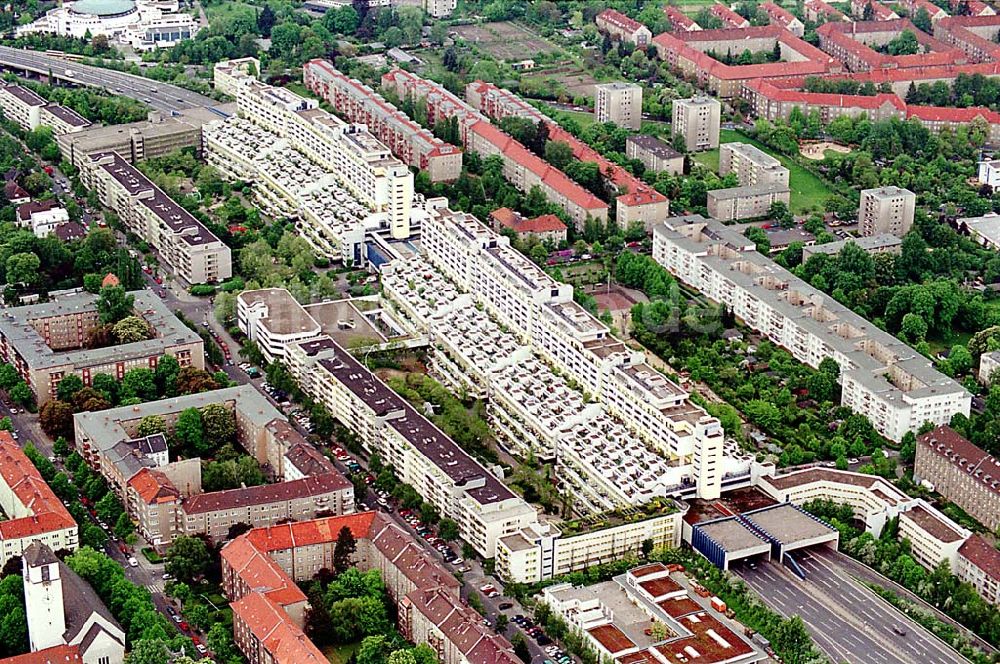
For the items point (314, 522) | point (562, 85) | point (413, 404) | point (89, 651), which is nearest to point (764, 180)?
point (562, 85)

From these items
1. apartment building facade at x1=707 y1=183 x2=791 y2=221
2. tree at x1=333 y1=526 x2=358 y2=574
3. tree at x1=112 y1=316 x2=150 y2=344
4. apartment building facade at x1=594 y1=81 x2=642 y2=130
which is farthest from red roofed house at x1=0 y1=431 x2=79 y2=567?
apartment building facade at x1=594 y1=81 x2=642 y2=130

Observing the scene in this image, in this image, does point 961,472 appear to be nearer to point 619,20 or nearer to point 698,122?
point 698,122

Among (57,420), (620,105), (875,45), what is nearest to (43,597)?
(57,420)

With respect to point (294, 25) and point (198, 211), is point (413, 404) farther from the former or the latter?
point (294, 25)

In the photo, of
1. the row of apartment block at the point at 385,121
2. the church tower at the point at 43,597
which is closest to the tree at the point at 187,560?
the church tower at the point at 43,597

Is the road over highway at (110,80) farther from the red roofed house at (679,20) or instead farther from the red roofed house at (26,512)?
the red roofed house at (26,512)

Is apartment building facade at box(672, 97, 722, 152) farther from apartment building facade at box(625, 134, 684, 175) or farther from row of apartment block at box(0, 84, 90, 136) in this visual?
row of apartment block at box(0, 84, 90, 136)

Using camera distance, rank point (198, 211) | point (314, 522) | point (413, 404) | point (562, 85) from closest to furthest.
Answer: point (314, 522) < point (413, 404) < point (198, 211) < point (562, 85)
